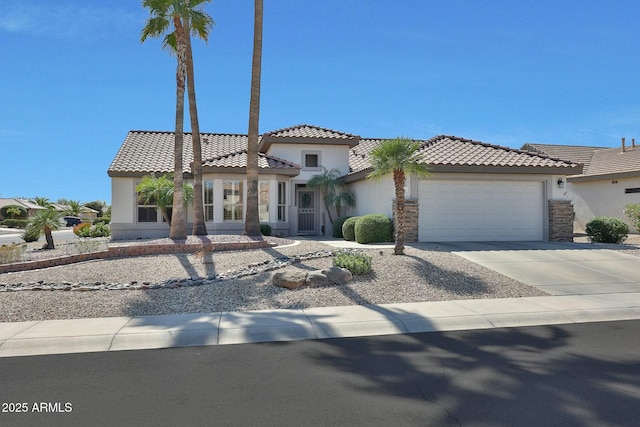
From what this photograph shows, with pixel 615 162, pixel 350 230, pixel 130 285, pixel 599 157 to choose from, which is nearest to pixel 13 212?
pixel 350 230

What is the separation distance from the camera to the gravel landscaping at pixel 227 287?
7980mm

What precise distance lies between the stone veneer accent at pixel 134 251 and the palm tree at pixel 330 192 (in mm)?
6956

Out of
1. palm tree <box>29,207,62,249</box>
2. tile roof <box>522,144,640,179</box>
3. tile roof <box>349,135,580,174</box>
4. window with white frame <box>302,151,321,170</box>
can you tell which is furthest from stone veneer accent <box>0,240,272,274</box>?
tile roof <box>522,144,640,179</box>

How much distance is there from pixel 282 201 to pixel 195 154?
5655mm

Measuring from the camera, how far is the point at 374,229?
1579 centimetres

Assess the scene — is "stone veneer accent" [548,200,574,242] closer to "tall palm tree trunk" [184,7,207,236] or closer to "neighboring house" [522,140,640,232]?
"neighboring house" [522,140,640,232]

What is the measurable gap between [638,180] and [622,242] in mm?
7664

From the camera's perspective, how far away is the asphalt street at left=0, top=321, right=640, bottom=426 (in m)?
3.91

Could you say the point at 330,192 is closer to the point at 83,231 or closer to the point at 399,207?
the point at 399,207

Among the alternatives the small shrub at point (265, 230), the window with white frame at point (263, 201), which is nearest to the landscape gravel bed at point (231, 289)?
the small shrub at point (265, 230)

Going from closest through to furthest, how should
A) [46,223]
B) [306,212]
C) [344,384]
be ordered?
[344,384], [46,223], [306,212]

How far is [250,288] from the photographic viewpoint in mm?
9156

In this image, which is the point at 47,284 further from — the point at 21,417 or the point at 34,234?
the point at 34,234

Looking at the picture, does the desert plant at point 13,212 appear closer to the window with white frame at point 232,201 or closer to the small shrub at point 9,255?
the window with white frame at point 232,201
